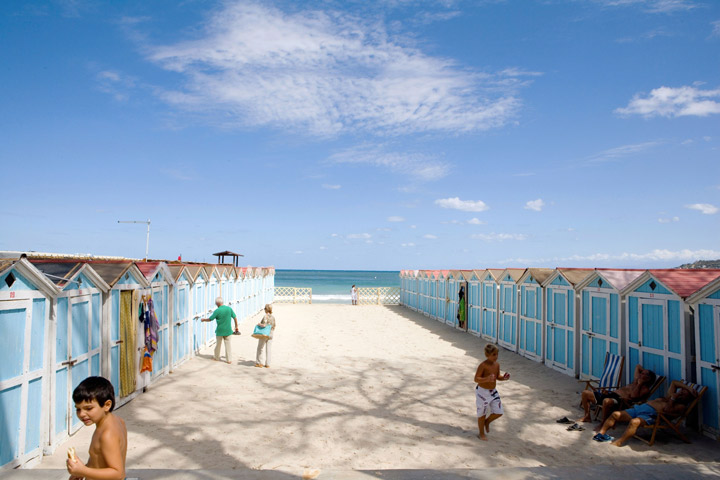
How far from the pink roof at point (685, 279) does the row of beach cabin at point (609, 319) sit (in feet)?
0.04

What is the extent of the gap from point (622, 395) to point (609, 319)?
2.09 meters

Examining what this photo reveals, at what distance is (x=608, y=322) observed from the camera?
8.84 metres

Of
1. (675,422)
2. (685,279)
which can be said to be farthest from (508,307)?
(675,422)

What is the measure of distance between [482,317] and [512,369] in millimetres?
4895

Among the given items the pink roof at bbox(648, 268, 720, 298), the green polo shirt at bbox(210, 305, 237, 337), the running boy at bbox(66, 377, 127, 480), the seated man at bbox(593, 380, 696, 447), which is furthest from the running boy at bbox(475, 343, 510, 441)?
the green polo shirt at bbox(210, 305, 237, 337)

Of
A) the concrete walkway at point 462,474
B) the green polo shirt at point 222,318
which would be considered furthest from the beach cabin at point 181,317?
the concrete walkway at point 462,474

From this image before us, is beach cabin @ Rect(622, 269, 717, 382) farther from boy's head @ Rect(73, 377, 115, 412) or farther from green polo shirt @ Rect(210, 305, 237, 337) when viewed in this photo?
green polo shirt @ Rect(210, 305, 237, 337)

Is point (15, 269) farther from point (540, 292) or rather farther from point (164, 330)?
point (540, 292)

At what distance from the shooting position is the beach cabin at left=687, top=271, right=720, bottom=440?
20.3 feet

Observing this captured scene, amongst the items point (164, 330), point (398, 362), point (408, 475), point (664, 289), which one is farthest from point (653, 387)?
point (164, 330)

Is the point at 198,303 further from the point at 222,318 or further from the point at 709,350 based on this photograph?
the point at 709,350

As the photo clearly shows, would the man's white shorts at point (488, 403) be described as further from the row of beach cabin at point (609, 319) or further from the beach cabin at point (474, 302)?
the beach cabin at point (474, 302)

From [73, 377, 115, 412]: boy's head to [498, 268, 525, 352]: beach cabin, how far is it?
11909 mm

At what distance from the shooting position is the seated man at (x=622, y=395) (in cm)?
680
